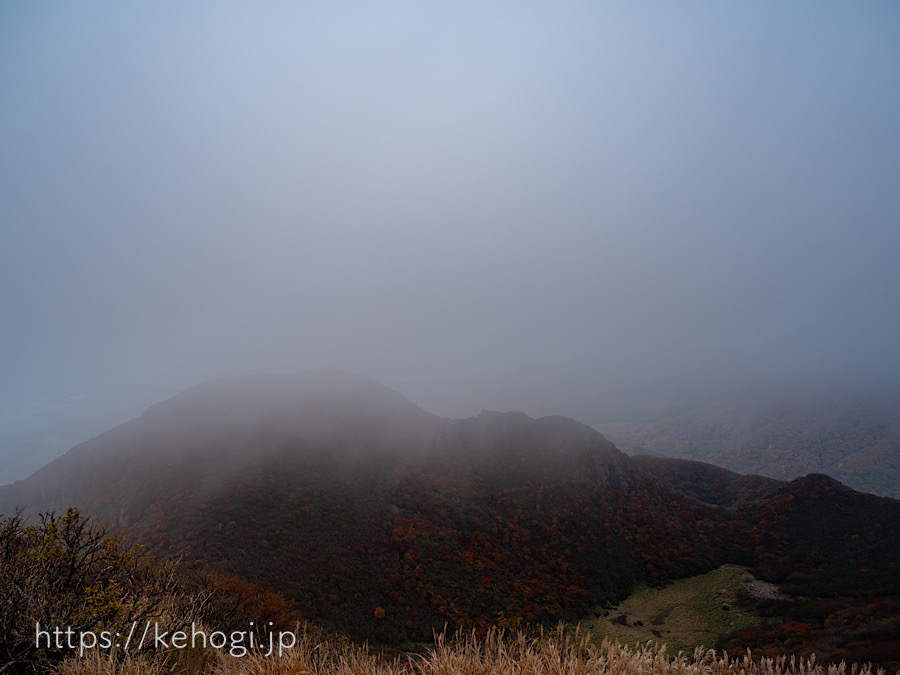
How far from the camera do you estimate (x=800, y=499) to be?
150 feet

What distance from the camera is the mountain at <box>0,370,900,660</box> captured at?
2619 centimetres

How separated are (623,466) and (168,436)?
206ft

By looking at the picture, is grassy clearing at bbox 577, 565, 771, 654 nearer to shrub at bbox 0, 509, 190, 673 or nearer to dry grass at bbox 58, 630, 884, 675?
dry grass at bbox 58, 630, 884, 675

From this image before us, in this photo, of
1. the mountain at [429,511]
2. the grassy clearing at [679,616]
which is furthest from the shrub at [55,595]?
the grassy clearing at [679,616]

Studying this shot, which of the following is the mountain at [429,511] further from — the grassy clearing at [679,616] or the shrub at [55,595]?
the shrub at [55,595]

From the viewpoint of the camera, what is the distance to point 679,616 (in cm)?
2786

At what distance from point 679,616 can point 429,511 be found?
23.0 m

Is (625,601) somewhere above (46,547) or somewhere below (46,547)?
below

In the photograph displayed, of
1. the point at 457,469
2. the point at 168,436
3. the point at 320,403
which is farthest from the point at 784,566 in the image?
the point at 168,436

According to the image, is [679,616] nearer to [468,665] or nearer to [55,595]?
[468,665]

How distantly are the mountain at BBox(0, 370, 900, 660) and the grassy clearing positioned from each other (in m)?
1.63

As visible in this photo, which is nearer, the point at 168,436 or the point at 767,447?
the point at 168,436

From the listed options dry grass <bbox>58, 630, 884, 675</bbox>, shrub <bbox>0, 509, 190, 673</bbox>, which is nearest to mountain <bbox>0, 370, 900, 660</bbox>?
shrub <bbox>0, 509, 190, 673</bbox>

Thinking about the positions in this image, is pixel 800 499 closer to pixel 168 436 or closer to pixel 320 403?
pixel 320 403
